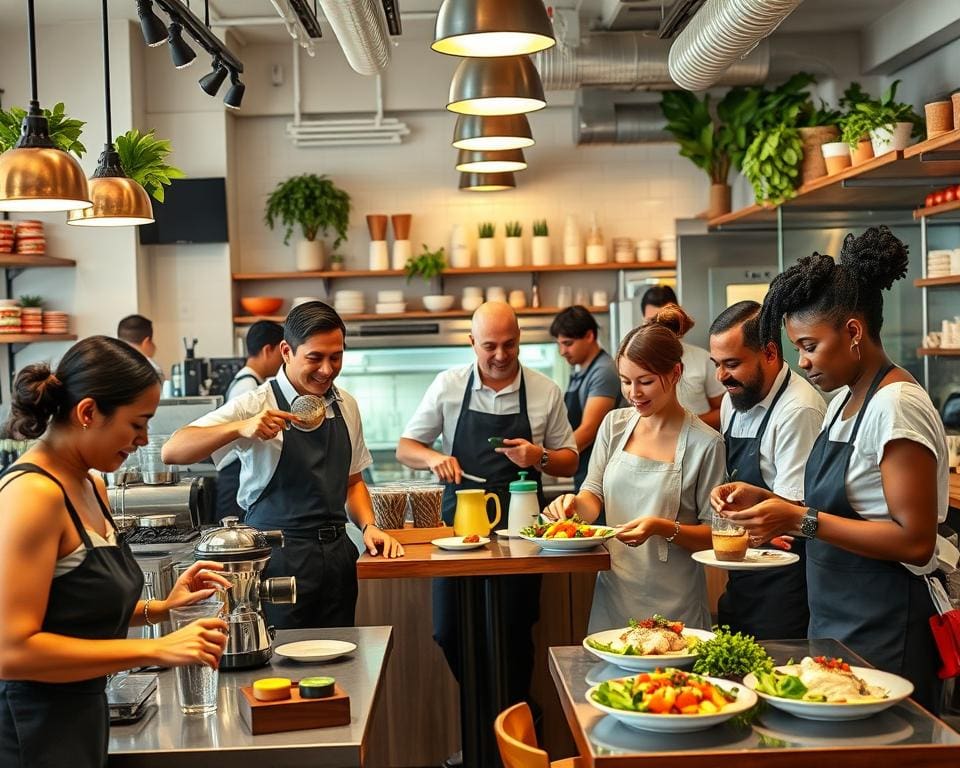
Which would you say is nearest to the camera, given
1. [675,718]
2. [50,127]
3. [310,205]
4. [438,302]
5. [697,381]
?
[675,718]

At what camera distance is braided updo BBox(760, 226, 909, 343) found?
278 cm

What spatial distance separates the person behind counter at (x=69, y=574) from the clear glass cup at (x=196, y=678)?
4.1 inches

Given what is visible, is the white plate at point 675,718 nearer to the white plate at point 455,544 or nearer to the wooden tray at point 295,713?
the wooden tray at point 295,713

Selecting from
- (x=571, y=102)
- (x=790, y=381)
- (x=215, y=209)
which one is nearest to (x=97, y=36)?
(x=215, y=209)

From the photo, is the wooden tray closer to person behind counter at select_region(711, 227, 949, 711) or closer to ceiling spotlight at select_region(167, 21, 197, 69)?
person behind counter at select_region(711, 227, 949, 711)

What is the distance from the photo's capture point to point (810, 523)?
2.72 meters

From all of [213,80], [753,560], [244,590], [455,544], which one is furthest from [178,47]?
[753,560]

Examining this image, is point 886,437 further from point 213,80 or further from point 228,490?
point 213,80

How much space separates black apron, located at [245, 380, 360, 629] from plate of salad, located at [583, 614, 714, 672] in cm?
140

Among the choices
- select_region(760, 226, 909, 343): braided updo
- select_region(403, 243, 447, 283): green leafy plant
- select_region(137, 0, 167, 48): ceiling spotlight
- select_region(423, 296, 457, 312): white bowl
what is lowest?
select_region(760, 226, 909, 343): braided updo

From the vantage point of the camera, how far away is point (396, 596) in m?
4.73

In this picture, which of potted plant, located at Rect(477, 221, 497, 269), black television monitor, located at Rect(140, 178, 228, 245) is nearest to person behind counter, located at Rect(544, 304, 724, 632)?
potted plant, located at Rect(477, 221, 497, 269)

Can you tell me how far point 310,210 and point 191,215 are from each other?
2.78 ft

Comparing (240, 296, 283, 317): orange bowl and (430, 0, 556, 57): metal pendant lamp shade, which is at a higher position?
(430, 0, 556, 57): metal pendant lamp shade
